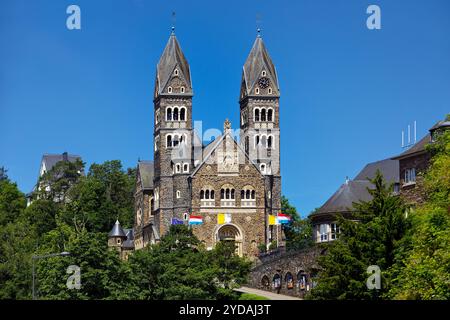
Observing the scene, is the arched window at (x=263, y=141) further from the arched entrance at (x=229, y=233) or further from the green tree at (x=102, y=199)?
the green tree at (x=102, y=199)

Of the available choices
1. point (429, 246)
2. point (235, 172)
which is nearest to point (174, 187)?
point (235, 172)

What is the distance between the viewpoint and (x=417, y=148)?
5494 centimetres

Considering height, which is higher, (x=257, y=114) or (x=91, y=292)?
(x=257, y=114)

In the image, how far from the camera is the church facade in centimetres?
9012

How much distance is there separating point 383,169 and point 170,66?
25358 mm

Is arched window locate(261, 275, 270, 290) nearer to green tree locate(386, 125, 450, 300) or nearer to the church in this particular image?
the church

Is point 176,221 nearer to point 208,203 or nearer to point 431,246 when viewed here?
point 208,203

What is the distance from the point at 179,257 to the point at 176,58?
30788 millimetres

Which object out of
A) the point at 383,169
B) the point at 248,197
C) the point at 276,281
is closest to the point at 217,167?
the point at 248,197

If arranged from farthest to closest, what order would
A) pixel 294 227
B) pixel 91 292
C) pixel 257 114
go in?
pixel 294 227
pixel 257 114
pixel 91 292

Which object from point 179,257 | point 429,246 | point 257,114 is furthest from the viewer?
point 257,114

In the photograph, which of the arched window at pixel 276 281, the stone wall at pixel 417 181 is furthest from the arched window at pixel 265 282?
the stone wall at pixel 417 181
